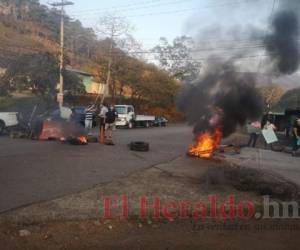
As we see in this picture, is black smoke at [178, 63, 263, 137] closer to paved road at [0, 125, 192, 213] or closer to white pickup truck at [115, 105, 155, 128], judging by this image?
paved road at [0, 125, 192, 213]

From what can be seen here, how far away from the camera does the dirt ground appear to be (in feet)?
15.9

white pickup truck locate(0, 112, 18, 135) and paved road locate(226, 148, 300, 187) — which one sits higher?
white pickup truck locate(0, 112, 18, 135)

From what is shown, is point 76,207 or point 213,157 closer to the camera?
point 76,207

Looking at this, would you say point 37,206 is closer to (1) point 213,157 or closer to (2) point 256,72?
(1) point 213,157

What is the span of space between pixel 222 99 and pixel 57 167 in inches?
256

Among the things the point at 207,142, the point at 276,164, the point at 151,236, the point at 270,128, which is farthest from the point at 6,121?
the point at 151,236

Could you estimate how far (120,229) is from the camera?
5.55 m

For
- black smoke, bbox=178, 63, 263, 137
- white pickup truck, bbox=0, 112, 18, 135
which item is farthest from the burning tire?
white pickup truck, bbox=0, 112, 18, 135

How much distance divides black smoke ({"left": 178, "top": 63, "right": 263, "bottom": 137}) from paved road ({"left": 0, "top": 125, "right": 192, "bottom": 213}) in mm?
1719

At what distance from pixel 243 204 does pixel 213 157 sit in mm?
6262

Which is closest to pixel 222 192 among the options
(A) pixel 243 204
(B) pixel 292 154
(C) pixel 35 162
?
(A) pixel 243 204

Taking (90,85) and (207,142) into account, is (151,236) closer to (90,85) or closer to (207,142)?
(207,142)

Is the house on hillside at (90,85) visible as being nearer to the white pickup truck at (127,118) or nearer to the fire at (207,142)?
the white pickup truck at (127,118)

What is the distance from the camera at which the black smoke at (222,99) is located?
529 inches
